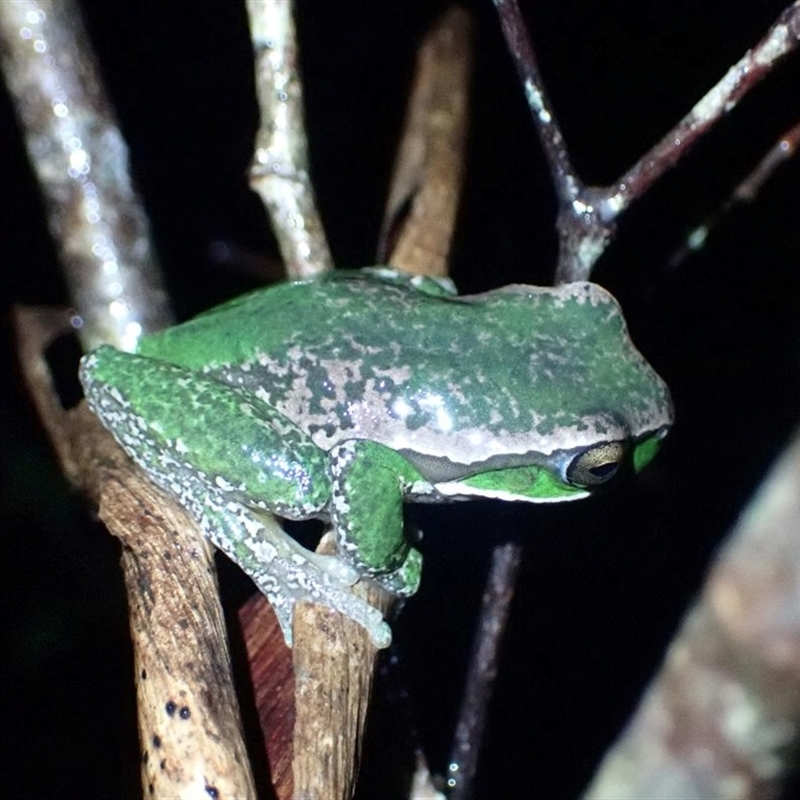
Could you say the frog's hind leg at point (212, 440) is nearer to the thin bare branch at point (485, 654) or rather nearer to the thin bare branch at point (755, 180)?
the thin bare branch at point (485, 654)

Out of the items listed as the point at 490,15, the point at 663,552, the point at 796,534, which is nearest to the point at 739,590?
the point at 796,534

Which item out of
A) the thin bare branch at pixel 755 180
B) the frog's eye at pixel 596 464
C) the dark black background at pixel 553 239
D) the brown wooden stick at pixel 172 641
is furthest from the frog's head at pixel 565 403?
the dark black background at pixel 553 239

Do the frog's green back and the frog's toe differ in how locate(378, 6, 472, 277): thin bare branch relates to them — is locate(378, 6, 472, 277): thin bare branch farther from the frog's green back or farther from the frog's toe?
the frog's toe

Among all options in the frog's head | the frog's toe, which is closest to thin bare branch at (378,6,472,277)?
the frog's head

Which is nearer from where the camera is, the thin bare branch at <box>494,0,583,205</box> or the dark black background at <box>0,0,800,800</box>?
the thin bare branch at <box>494,0,583,205</box>

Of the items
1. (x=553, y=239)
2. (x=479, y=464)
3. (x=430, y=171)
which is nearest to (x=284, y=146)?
(x=430, y=171)

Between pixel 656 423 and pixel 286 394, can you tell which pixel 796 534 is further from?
pixel 286 394
